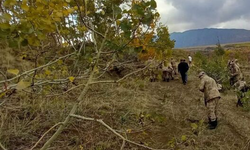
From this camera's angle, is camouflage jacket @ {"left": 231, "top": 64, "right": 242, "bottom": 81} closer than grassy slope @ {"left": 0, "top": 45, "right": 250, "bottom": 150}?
No

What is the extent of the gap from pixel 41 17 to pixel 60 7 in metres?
0.18

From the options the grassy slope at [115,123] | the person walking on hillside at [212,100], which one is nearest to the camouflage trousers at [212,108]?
the person walking on hillside at [212,100]

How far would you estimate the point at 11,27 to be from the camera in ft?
4.08

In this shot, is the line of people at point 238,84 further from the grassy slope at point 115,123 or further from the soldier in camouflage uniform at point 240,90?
the grassy slope at point 115,123

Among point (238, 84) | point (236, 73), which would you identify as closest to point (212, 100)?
point (238, 84)

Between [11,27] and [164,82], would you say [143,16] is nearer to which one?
[11,27]

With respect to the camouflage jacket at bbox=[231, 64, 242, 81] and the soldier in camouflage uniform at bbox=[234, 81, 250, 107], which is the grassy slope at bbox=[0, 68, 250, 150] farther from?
the camouflage jacket at bbox=[231, 64, 242, 81]

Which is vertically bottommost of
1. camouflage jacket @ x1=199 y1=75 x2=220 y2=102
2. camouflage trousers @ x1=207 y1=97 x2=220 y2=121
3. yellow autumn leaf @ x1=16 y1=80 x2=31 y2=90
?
camouflage trousers @ x1=207 y1=97 x2=220 y2=121

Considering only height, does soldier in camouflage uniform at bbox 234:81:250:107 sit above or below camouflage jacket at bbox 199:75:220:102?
below

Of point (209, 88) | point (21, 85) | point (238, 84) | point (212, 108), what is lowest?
point (212, 108)

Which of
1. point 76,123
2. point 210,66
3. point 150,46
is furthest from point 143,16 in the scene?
point 210,66

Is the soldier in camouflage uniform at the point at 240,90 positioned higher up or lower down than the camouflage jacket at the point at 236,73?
lower down

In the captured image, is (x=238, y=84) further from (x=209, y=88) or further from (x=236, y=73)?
(x=209, y=88)

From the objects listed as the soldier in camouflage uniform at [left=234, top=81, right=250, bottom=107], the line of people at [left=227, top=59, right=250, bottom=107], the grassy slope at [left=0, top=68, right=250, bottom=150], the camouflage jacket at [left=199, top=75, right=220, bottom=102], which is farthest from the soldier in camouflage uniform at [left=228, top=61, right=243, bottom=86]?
the camouflage jacket at [left=199, top=75, right=220, bottom=102]
